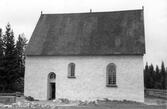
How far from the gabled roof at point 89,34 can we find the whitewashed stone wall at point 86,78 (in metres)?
0.86

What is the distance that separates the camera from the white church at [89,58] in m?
32.8

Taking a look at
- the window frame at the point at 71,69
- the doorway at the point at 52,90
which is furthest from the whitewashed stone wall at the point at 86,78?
the doorway at the point at 52,90

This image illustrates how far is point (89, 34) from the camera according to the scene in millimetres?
36344

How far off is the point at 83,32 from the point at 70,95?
27.8 feet

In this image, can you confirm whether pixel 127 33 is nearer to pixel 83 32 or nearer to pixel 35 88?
pixel 83 32

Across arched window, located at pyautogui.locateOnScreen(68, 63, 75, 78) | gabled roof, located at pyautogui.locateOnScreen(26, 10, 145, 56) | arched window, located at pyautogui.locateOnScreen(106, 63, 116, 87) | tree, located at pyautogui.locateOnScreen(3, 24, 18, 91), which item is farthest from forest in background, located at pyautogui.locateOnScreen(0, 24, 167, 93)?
arched window, located at pyautogui.locateOnScreen(106, 63, 116, 87)

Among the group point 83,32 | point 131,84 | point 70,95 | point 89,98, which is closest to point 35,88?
point 70,95

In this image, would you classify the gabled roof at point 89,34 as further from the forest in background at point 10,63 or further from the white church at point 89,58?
the forest in background at point 10,63

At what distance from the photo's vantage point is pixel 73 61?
34.8 metres

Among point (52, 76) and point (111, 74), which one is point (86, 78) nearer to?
point (111, 74)

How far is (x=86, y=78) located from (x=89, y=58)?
2481mm

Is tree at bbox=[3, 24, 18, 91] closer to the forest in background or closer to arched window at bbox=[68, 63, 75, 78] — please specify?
the forest in background

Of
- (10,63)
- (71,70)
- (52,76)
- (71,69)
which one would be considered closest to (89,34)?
(71,69)

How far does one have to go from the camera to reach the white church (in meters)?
32.8
